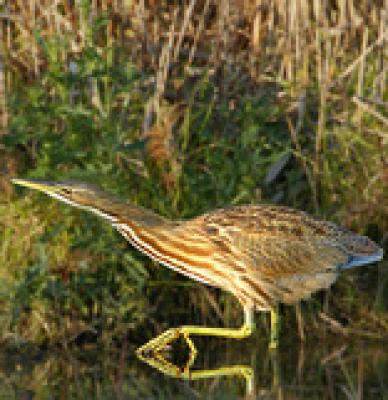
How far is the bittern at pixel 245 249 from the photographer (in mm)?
6738

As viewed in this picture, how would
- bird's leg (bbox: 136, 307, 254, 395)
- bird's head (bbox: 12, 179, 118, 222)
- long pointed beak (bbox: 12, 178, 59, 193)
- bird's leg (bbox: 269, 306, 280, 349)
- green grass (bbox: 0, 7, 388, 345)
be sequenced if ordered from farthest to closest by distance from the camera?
green grass (bbox: 0, 7, 388, 345)
bird's leg (bbox: 269, 306, 280, 349)
bird's leg (bbox: 136, 307, 254, 395)
bird's head (bbox: 12, 179, 118, 222)
long pointed beak (bbox: 12, 178, 59, 193)

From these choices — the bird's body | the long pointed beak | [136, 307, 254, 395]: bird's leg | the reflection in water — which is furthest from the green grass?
the long pointed beak

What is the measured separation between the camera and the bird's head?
647 centimetres

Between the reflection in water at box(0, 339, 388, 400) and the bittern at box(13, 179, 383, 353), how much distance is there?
198 mm

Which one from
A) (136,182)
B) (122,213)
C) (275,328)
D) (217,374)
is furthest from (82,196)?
(275,328)

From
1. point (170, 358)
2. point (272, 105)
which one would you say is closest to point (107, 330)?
point (170, 358)

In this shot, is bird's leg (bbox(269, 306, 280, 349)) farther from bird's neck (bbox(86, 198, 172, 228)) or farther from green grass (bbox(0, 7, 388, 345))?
bird's neck (bbox(86, 198, 172, 228))

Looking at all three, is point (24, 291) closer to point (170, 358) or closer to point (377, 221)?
point (170, 358)

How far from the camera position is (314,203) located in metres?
7.77

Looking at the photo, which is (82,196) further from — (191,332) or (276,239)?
(276,239)

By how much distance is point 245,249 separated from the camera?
6.84 meters

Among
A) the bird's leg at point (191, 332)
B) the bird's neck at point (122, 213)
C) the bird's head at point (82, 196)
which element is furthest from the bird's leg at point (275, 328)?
the bird's head at point (82, 196)

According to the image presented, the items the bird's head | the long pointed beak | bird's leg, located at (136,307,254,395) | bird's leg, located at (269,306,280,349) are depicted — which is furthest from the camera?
bird's leg, located at (269,306,280,349)

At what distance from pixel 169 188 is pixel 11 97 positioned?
1114mm
